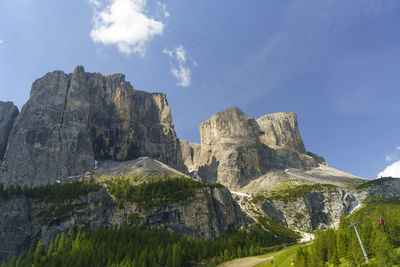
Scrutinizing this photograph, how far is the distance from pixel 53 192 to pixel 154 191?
203 ft

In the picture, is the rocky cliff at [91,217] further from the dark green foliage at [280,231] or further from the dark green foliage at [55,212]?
the dark green foliage at [280,231]

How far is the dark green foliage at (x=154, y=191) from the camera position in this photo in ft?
542

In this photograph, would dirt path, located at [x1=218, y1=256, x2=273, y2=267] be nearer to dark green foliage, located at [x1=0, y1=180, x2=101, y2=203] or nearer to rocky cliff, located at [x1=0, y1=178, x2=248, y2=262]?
rocky cliff, located at [x1=0, y1=178, x2=248, y2=262]

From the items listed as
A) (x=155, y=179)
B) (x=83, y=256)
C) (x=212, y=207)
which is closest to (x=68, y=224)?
(x=83, y=256)

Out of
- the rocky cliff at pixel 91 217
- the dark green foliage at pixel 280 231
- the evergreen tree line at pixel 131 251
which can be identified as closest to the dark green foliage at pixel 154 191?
the rocky cliff at pixel 91 217

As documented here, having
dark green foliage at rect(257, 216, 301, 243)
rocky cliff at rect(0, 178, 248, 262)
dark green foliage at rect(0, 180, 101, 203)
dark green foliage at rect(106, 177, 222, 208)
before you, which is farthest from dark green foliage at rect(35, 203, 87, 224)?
dark green foliage at rect(257, 216, 301, 243)

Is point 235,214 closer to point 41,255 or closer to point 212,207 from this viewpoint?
point 212,207

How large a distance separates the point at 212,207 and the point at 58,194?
95.6m

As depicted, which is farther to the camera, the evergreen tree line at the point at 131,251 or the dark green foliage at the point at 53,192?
the dark green foliage at the point at 53,192

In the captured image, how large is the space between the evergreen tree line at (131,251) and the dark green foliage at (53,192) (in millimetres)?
26550

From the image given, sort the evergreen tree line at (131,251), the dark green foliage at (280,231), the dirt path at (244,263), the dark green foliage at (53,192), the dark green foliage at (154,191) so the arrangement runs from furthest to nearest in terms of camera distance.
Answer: the dark green foliage at (280,231), the dark green foliage at (154,191), the dark green foliage at (53,192), the evergreen tree line at (131,251), the dirt path at (244,263)

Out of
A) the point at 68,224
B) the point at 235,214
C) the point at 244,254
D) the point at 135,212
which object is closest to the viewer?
the point at 244,254

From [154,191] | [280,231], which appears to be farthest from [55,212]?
[280,231]

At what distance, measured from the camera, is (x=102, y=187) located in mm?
A: 175250
